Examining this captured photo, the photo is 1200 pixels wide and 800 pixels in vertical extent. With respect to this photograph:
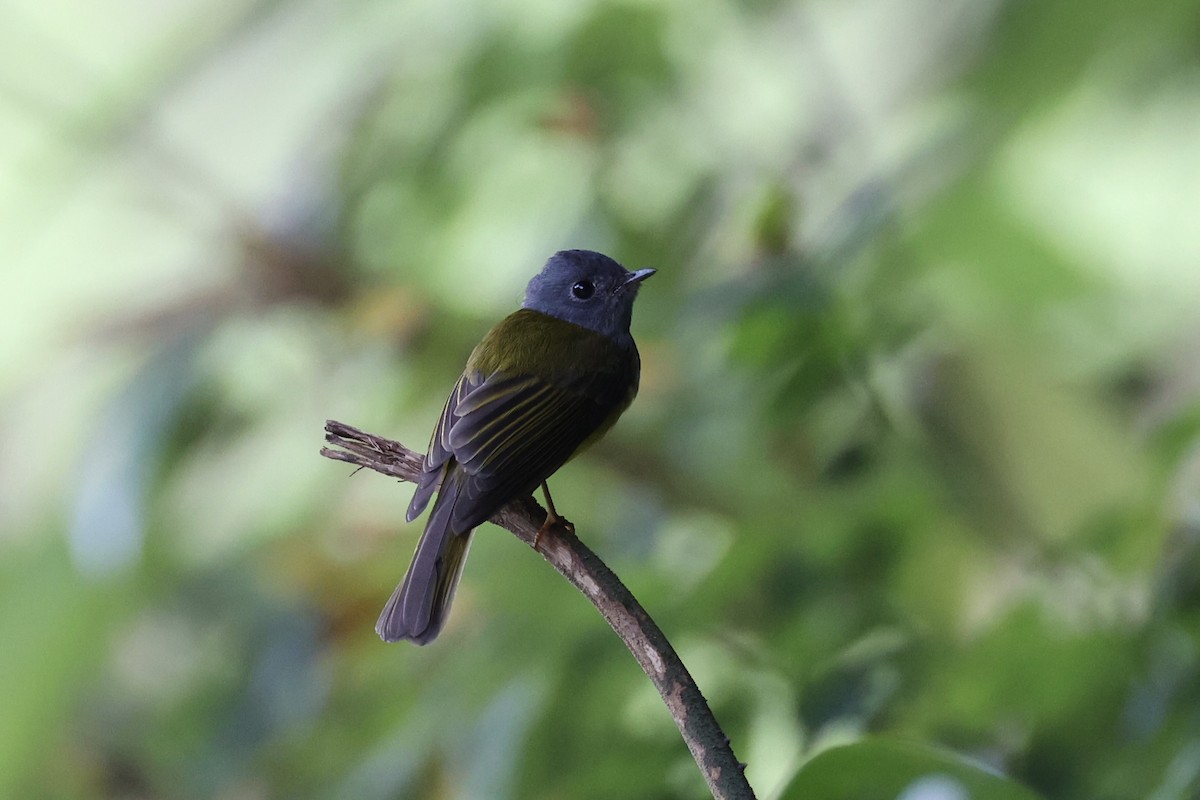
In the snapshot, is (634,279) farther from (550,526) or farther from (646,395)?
(646,395)

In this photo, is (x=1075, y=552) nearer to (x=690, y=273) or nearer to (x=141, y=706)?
(x=690, y=273)

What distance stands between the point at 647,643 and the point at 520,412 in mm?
292

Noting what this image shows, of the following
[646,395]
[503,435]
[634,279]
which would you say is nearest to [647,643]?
[503,435]

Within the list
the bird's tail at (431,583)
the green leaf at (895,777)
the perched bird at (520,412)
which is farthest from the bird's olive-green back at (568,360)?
the green leaf at (895,777)

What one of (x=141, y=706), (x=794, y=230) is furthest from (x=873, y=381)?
(x=141, y=706)

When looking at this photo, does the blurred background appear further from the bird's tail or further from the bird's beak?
the bird's tail

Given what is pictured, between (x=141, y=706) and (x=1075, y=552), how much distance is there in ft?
4.71

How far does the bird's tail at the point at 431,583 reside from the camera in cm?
70

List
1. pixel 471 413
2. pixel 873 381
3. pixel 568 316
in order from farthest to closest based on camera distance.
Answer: pixel 873 381
pixel 568 316
pixel 471 413

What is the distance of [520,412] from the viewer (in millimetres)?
809

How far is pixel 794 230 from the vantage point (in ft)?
4.26

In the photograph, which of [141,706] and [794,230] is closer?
[794,230]

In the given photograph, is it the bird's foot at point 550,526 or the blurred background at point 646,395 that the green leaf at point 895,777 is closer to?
the bird's foot at point 550,526

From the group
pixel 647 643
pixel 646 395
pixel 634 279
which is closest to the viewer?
pixel 647 643
